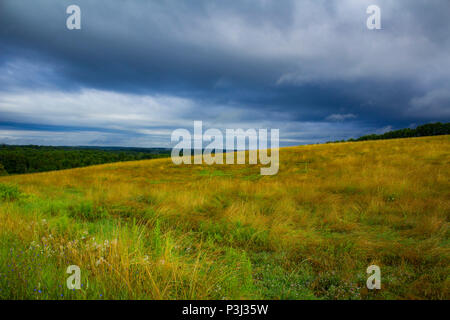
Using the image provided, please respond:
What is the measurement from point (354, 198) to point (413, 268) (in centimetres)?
419

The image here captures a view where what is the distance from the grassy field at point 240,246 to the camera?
2525 mm

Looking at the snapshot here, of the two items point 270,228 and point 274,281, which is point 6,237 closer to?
point 274,281

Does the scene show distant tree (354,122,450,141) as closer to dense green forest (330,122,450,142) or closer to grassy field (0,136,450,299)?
dense green forest (330,122,450,142)

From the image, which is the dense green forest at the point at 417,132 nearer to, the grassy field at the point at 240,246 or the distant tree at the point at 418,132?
the distant tree at the point at 418,132

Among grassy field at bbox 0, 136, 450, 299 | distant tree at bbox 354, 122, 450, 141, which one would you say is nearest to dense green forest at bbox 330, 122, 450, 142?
distant tree at bbox 354, 122, 450, 141

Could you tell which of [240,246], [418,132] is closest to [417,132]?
[418,132]

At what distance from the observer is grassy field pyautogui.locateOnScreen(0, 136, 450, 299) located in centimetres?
253

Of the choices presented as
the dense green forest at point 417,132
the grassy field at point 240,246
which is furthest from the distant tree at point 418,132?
the grassy field at point 240,246

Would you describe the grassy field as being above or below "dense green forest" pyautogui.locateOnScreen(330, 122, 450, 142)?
below

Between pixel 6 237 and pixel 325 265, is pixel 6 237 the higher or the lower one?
the higher one

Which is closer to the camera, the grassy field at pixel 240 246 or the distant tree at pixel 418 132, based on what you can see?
the grassy field at pixel 240 246

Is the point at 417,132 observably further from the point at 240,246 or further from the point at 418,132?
the point at 240,246

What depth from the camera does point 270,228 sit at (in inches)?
195
